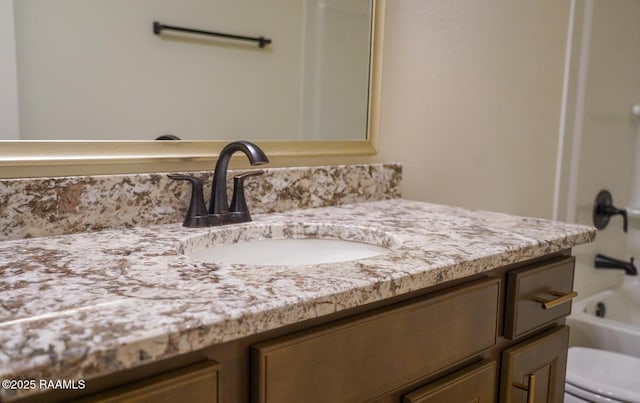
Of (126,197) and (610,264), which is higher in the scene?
(126,197)

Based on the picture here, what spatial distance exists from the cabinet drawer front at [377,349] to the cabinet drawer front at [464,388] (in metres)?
0.03

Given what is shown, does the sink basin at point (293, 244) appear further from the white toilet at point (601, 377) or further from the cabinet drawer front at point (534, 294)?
the white toilet at point (601, 377)

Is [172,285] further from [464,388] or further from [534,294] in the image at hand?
[534,294]

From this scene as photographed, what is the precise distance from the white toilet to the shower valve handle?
622 millimetres

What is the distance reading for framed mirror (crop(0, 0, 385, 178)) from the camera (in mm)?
934

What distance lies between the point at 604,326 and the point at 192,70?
5.55 feet

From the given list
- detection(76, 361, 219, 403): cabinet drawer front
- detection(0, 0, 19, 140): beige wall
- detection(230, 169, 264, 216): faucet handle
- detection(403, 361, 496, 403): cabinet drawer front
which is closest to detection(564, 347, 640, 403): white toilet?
detection(403, 361, 496, 403): cabinet drawer front

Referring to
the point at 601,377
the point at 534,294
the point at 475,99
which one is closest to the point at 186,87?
the point at 534,294

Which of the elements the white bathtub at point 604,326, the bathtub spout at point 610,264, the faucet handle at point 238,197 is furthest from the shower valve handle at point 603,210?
the faucet handle at point 238,197

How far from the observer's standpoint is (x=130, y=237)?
3.04 ft

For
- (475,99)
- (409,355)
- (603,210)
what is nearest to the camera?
(409,355)

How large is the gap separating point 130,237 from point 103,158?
175 mm

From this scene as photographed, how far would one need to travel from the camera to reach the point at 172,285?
65cm

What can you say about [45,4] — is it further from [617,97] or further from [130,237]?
[617,97]
